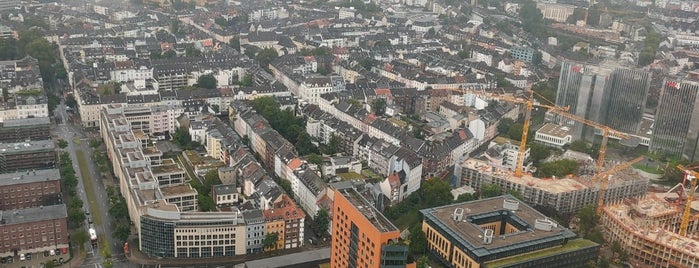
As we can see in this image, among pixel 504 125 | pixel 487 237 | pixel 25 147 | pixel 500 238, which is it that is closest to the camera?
pixel 487 237

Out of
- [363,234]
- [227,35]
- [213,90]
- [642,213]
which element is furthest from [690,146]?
[227,35]

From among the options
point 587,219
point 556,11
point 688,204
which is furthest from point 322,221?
point 556,11

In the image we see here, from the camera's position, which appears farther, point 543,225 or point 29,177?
point 29,177

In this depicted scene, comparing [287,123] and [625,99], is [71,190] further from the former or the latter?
[625,99]

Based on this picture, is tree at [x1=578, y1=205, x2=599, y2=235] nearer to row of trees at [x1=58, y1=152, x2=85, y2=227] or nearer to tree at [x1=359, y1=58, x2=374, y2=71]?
row of trees at [x1=58, y1=152, x2=85, y2=227]

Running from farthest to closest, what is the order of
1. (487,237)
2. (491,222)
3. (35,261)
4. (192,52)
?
(192,52), (491,222), (35,261), (487,237)

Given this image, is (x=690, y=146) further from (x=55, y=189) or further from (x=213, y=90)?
(x=55, y=189)
